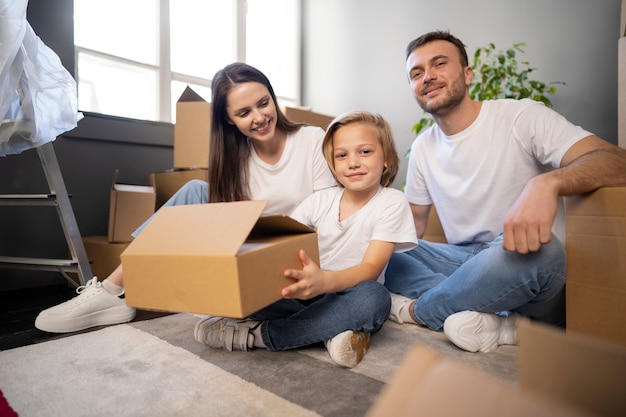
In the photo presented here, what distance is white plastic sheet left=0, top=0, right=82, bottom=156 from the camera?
1.01 m

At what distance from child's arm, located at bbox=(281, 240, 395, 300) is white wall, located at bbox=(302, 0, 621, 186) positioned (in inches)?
60.9

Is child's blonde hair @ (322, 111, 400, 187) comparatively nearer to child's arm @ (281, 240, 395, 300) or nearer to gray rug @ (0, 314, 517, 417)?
child's arm @ (281, 240, 395, 300)

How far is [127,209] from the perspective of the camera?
5.48 ft

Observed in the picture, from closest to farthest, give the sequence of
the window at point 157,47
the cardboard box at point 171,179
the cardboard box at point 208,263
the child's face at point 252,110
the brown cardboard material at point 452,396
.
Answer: the brown cardboard material at point 452,396 < the cardboard box at point 208,263 < the child's face at point 252,110 < the cardboard box at point 171,179 < the window at point 157,47

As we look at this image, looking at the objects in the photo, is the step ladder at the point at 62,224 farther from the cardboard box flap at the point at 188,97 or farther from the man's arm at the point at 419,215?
the man's arm at the point at 419,215

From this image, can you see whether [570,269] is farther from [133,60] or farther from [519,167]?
[133,60]

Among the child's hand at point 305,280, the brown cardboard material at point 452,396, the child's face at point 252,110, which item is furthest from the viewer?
the child's face at point 252,110

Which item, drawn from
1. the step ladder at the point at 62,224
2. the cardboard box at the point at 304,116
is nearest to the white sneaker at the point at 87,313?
the step ladder at the point at 62,224

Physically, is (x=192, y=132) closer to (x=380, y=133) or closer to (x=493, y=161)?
(x=380, y=133)

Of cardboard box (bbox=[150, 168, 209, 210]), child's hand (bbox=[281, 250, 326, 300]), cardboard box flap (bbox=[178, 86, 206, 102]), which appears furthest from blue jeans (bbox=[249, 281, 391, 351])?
cardboard box flap (bbox=[178, 86, 206, 102])

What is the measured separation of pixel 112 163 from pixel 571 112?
2.20m

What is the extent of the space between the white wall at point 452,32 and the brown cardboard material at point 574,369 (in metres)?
1.99

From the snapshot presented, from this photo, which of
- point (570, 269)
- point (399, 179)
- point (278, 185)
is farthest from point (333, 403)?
point (399, 179)

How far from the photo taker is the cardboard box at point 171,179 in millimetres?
1791
